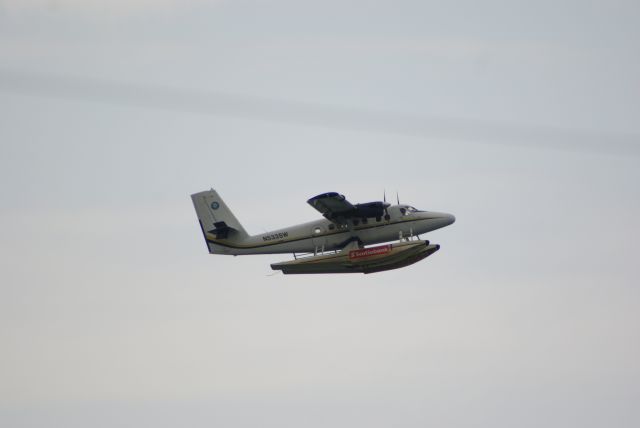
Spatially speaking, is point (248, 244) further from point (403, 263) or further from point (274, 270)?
point (403, 263)

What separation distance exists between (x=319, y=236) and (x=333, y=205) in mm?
2547

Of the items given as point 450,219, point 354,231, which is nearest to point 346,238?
point 354,231

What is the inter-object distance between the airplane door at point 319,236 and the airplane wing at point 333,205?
104 centimetres

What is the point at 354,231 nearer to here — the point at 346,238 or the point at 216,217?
the point at 346,238

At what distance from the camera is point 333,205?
50.3 m

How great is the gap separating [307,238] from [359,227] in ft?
9.38

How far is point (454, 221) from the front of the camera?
173ft

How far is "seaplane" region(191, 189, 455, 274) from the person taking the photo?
164 ft

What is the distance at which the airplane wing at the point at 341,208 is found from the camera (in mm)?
50000

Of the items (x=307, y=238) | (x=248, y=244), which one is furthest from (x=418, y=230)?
(x=248, y=244)

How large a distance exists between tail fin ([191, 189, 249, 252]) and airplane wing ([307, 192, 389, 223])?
5.39 m

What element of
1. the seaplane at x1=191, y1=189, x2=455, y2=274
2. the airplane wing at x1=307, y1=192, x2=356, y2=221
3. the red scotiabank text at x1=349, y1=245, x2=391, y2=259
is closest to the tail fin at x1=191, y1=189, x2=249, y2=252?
the seaplane at x1=191, y1=189, x2=455, y2=274

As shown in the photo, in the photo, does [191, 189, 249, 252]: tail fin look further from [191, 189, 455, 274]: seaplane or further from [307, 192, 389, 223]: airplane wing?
[307, 192, 389, 223]: airplane wing

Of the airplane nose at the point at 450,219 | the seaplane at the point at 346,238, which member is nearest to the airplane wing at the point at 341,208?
the seaplane at the point at 346,238
